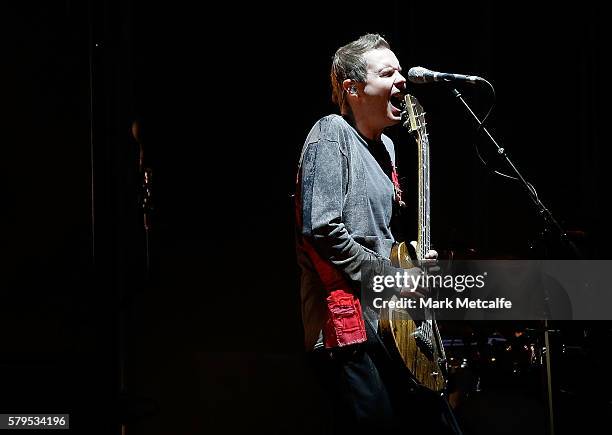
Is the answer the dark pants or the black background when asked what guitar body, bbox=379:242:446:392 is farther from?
the black background

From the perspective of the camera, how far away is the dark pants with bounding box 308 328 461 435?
6.29ft

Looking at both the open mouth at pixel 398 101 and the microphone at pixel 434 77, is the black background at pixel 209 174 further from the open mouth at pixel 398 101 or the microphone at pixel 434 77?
the open mouth at pixel 398 101

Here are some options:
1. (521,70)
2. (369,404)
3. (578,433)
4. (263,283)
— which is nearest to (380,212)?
(369,404)

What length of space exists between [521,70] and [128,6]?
2.76 m

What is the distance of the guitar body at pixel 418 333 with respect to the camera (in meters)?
1.95

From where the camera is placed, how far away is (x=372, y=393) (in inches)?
75.9

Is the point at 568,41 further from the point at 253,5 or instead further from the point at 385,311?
the point at 385,311

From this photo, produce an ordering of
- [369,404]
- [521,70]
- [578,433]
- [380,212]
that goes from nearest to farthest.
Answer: [369,404], [380,212], [578,433], [521,70]

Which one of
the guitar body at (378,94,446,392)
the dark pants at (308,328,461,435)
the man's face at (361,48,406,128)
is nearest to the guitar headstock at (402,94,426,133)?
the guitar body at (378,94,446,392)

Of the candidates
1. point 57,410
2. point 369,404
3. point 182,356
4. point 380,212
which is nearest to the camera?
point 369,404

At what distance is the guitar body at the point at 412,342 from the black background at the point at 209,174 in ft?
5.44

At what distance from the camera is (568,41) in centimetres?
496

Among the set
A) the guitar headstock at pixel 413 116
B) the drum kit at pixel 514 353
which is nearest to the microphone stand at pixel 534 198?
the guitar headstock at pixel 413 116

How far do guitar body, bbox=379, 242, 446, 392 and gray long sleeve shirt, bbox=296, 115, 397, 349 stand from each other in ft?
0.25
